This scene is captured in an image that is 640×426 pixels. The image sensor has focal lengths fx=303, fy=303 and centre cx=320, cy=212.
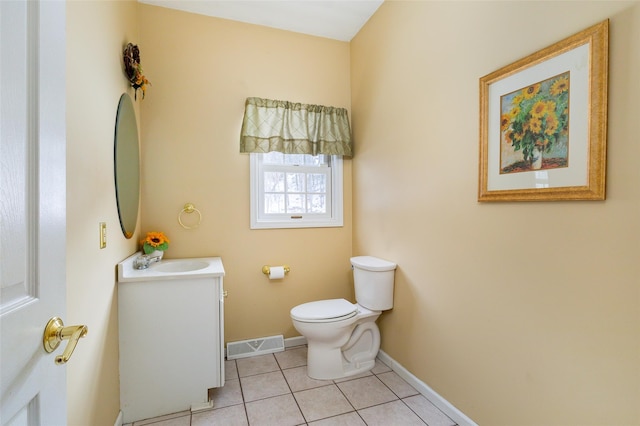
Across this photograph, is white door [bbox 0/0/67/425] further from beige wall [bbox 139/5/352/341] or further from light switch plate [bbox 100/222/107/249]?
beige wall [bbox 139/5/352/341]

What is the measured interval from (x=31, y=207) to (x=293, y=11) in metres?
2.42

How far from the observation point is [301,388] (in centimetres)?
204

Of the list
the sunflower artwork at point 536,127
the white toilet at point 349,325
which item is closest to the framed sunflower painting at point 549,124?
the sunflower artwork at point 536,127

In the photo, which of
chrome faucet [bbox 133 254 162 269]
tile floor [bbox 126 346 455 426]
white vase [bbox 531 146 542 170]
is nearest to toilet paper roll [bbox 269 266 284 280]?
tile floor [bbox 126 346 455 426]

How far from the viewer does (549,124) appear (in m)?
1.24

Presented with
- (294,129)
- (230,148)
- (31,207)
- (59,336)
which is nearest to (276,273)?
(230,148)

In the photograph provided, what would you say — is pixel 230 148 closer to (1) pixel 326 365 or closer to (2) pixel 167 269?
(2) pixel 167 269

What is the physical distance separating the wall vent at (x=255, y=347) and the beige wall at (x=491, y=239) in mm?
916

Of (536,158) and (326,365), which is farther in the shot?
(326,365)

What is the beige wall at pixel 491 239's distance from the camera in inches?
40.8

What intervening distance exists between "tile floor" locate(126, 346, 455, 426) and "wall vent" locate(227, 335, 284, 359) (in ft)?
0.58

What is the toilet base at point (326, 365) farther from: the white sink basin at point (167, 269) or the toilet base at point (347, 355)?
the white sink basin at point (167, 269)

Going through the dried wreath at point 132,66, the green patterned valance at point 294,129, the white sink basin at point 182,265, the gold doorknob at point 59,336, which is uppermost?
the dried wreath at point 132,66

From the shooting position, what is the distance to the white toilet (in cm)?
206
